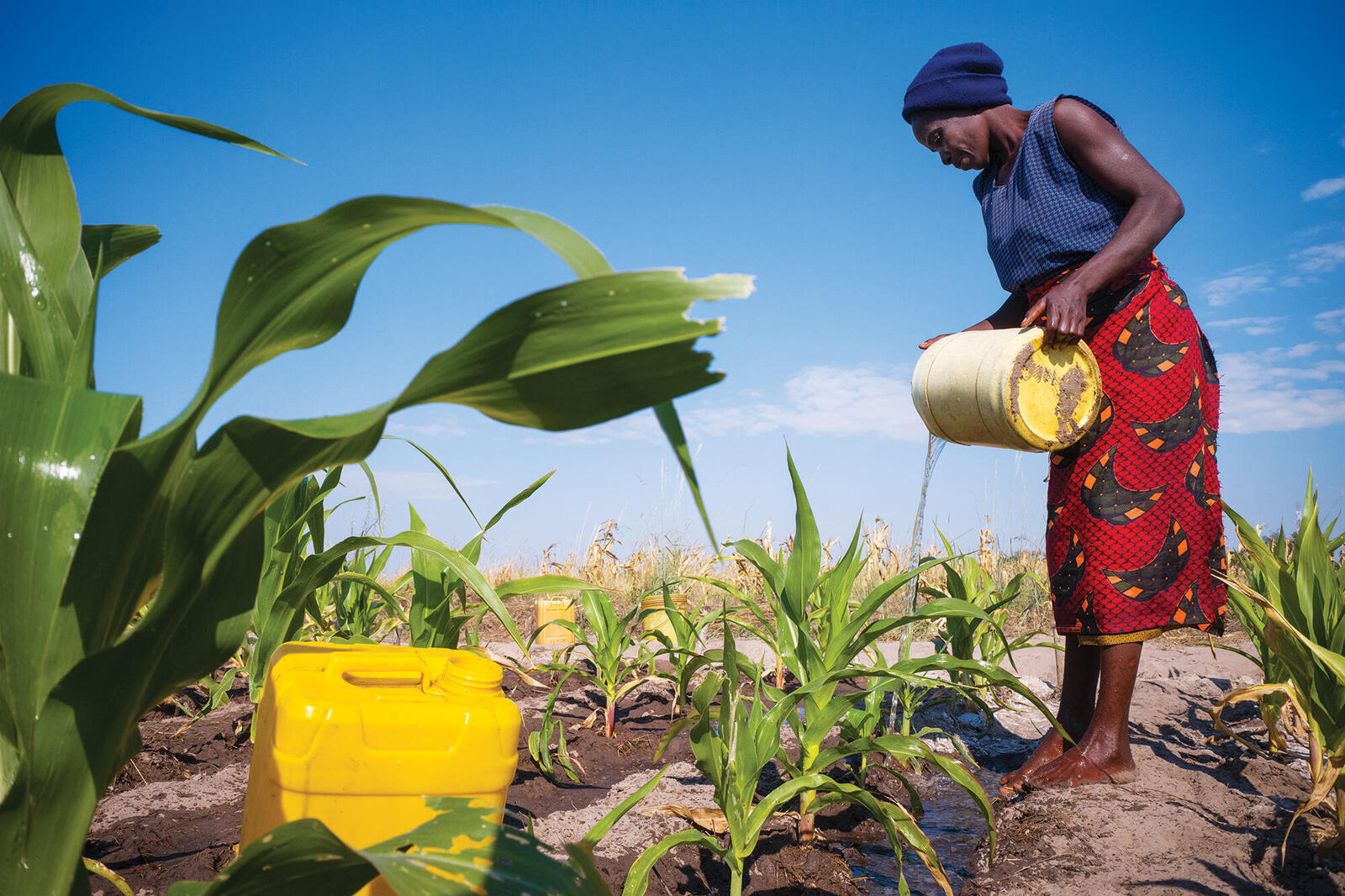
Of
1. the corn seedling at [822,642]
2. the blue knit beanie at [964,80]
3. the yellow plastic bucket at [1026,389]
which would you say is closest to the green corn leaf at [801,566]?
the corn seedling at [822,642]

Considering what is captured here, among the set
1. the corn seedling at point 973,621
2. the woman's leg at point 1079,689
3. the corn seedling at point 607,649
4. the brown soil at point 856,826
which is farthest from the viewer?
the corn seedling at point 607,649

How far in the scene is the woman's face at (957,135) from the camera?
→ 2344 mm

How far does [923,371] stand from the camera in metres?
2.35

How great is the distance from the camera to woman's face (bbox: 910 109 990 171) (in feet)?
7.69

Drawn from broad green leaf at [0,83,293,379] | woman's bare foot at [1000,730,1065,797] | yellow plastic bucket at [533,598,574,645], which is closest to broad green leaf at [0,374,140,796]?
broad green leaf at [0,83,293,379]

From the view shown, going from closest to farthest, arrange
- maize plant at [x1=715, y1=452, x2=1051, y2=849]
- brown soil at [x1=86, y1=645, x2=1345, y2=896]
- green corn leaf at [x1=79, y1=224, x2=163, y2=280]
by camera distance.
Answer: green corn leaf at [x1=79, y1=224, x2=163, y2=280]
brown soil at [x1=86, y1=645, x2=1345, y2=896]
maize plant at [x1=715, y1=452, x2=1051, y2=849]

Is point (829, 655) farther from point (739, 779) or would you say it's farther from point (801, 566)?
point (739, 779)

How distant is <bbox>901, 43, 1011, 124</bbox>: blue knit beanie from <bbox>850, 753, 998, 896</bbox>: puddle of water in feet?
6.68

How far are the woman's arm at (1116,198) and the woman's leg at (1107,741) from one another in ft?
2.87

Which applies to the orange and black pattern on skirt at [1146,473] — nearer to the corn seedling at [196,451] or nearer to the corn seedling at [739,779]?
the corn seedling at [739,779]

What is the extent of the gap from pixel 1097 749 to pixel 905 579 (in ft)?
2.84

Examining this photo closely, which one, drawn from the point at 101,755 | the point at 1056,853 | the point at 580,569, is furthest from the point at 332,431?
the point at 580,569

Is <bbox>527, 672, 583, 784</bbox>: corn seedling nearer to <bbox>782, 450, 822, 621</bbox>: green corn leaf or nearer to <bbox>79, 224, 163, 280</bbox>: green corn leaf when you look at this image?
<bbox>782, 450, 822, 621</bbox>: green corn leaf

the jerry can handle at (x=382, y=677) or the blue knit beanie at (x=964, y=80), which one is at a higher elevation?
the blue knit beanie at (x=964, y=80)
